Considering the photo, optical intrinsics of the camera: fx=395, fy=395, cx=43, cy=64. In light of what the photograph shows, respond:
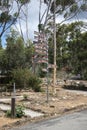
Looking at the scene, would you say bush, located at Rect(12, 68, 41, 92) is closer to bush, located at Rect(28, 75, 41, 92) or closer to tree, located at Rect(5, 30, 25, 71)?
bush, located at Rect(28, 75, 41, 92)

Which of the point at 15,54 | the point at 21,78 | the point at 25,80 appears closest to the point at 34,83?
the point at 25,80

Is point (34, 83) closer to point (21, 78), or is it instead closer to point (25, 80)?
point (25, 80)

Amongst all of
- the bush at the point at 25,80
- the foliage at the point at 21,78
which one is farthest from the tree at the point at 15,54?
the foliage at the point at 21,78

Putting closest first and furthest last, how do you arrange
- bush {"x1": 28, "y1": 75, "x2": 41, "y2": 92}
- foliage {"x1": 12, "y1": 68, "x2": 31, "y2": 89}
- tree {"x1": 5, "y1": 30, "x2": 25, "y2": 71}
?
foliage {"x1": 12, "y1": 68, "x2": 31, "y2": 89} < bush {"x1": 28, "y1": 75, "x2": 41, "y2": 92} < tree {"x1": 5, "y1": 30, "x2": 25, "y2": 71}

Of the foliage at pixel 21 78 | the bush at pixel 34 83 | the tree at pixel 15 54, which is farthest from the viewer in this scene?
the tree at pixel 15 54

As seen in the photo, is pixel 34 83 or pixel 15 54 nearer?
pixel 34 83

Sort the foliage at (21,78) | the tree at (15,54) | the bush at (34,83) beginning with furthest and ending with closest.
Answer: the tree at (15,54)
the bush at (34,83)
the foliage at (21,78)

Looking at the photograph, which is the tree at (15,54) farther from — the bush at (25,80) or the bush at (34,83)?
the bush at (34,83)

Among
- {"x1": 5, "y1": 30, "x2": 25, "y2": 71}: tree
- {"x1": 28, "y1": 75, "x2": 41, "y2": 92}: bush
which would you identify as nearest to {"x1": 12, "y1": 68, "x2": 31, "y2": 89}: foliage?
{"x1": 28, "y1": 75, "x2": 41, "y2": 92}: bush

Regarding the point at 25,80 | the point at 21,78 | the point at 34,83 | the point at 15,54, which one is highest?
the point at 15,54

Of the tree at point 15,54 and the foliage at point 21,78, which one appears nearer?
the foliage at point 21,78

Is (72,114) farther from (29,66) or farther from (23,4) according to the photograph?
(23,4)

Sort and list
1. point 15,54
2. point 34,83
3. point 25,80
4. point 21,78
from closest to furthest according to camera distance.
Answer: point 21,78, point 25,80, point 34,83, point 15,54

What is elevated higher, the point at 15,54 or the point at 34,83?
the point at 15,54
